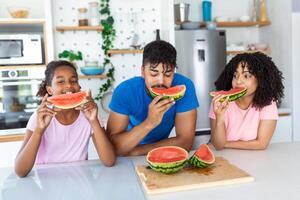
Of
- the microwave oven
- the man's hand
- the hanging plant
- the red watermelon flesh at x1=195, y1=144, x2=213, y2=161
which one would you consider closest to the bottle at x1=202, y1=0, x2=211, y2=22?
the hanging plant

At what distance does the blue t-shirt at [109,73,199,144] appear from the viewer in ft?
5.38

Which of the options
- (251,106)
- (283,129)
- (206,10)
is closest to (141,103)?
(251,106)

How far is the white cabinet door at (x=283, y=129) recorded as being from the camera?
3.42 metres

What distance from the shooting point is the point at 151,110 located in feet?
4.67

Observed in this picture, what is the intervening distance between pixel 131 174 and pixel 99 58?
98.8 inches

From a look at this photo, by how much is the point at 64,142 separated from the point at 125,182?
1.95 ft

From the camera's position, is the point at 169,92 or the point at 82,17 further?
the point at 82,17

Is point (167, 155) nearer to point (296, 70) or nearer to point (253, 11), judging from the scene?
point (296, 70)

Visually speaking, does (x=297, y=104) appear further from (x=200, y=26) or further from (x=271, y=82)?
(x=271, y=82)

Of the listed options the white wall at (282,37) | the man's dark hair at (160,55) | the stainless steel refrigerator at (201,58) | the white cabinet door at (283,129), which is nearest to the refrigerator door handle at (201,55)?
the stainless steel refrigerator at (201,58)

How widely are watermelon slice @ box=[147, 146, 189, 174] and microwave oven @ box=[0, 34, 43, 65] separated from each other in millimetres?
2155

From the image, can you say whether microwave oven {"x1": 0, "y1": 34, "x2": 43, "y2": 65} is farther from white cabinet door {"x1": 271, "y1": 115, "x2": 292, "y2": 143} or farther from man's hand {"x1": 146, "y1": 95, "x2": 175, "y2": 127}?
white cabinet door {"x1": 271, "y1": 115, "x2": 292, "y2": 143}

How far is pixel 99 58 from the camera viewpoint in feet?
11.7

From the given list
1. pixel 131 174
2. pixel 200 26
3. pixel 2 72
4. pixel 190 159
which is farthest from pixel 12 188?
pixel 200 26
